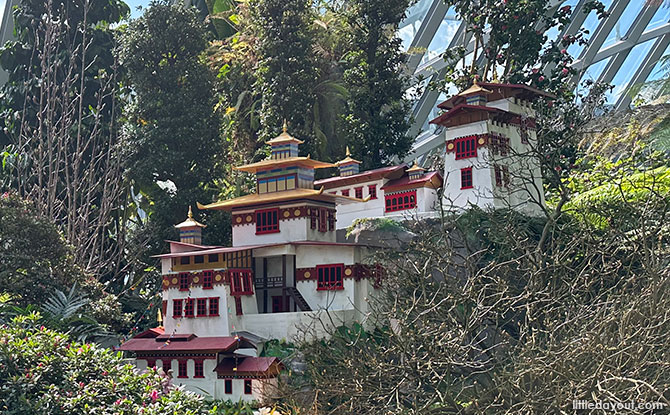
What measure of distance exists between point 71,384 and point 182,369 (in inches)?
226

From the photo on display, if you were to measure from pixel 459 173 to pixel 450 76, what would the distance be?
4.74 metres

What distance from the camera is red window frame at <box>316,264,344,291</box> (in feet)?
66.9

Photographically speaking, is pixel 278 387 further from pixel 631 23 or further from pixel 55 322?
pixel 631 23

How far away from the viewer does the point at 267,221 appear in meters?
21.6

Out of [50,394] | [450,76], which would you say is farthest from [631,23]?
[50,394]

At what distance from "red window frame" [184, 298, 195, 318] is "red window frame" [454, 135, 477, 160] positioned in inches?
306

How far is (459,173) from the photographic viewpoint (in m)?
22.5

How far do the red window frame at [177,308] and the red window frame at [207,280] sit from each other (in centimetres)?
79

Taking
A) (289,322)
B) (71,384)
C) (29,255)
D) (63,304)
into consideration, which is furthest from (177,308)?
(71,384)

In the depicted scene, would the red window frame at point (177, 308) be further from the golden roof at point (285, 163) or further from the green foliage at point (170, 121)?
the green foliage at point (170, 121)

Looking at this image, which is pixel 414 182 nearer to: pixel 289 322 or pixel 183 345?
pixel 289 322

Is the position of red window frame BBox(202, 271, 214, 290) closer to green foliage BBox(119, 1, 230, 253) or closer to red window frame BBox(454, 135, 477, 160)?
green foliage BBox(119, 1, 230, 253)

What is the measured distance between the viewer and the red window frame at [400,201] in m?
23.4

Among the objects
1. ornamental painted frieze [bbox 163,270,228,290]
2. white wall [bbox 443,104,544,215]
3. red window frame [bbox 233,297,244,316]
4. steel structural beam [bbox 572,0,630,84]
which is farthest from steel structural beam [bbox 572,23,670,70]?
ornamental painted frieze [bbox 163,270,228,290]
